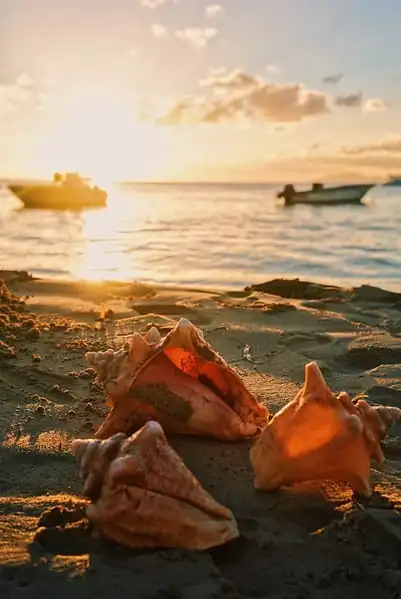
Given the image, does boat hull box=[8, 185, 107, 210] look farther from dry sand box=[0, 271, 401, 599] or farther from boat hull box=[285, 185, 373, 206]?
dry sand box=[0, 271, 401, 599]

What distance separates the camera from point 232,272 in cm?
1374

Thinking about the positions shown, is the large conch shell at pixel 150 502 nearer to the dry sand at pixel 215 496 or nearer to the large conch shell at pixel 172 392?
the dry sand at pixel 215 496

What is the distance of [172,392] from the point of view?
3.16 meters

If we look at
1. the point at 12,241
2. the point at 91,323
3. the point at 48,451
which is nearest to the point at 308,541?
the point at 48,451

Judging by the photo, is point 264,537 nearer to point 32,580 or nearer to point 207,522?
point 207,522

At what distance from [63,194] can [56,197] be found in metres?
0.69

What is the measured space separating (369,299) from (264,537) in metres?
6.52

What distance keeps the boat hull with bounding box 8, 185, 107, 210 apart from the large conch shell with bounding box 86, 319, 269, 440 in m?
46.9

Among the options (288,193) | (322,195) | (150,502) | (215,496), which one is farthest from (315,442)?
(322,195)

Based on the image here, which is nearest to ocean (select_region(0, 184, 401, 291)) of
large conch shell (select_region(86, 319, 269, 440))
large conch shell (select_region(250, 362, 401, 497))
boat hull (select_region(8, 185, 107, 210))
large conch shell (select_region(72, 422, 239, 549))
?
large conch shell (select_region(86, 319, 269, 440))

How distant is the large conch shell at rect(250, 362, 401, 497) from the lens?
2.66m

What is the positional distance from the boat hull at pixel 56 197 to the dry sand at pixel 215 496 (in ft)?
145

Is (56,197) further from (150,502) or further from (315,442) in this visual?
(150,502)

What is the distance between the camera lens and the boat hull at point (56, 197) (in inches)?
1902
